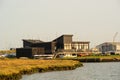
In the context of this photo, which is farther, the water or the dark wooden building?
the dark wooden building

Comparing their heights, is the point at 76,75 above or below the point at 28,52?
below

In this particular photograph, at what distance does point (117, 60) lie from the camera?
532 feet

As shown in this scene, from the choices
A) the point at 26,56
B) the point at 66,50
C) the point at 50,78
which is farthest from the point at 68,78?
the point at 66,50

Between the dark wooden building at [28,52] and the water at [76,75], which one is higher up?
the dark wooden building at [28,52]

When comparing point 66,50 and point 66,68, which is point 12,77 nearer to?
point 66,68

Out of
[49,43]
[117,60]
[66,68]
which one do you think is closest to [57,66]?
[66,68]

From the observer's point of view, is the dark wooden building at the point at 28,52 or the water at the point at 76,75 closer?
the water at the point at 76,75

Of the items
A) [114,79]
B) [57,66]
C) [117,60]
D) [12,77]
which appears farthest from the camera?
[117,60]

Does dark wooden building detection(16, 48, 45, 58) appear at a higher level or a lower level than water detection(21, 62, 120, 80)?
higher

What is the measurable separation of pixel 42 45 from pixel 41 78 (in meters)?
125

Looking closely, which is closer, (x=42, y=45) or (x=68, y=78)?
(x=68, y=78)

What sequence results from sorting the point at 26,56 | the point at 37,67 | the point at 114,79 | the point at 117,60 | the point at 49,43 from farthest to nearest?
the point at 49,43 < the point at 26,56 < the point at 117,60 < the point at 37,67 < the point at 114,79

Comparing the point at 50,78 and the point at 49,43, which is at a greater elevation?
the point at 49,43

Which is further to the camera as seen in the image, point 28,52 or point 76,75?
point 28,52
